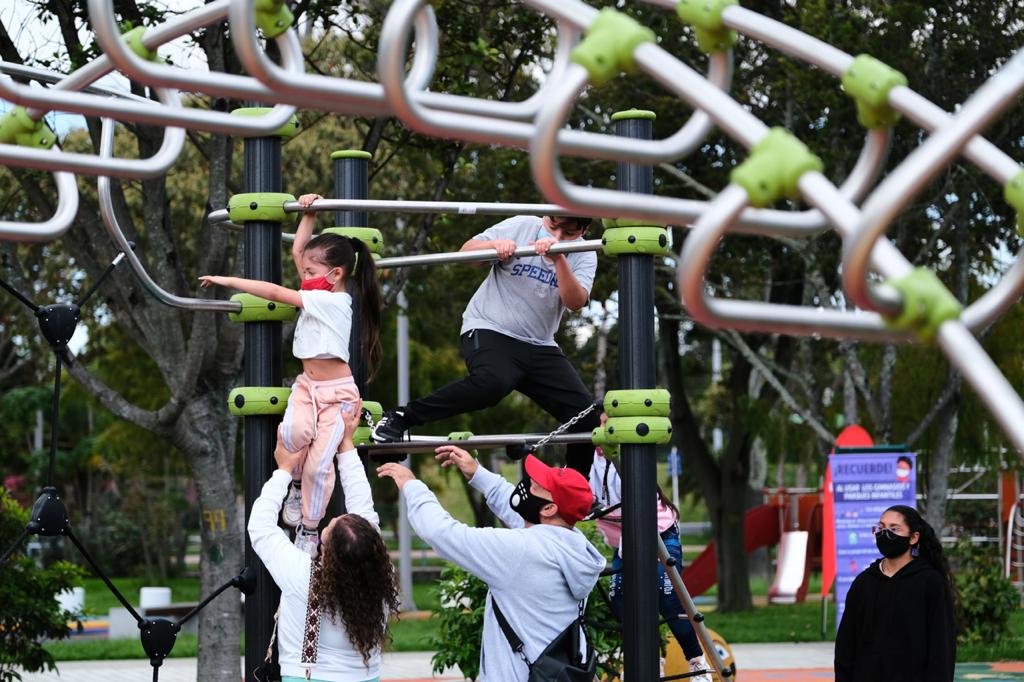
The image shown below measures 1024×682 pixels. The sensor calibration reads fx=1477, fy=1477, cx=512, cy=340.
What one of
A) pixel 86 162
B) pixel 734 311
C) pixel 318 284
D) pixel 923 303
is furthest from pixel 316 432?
pixel 923 303

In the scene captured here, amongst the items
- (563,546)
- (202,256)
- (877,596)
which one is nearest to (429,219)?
(202,256)

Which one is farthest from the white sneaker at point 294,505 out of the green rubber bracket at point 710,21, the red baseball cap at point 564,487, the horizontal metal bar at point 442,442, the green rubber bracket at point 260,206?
the green rubber bracket at point 710,21

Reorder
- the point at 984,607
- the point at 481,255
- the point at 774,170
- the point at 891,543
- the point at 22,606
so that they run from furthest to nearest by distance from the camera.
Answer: the point at 984,607, the point at 22,606, the point at 891,543, the point at 481,255, the point at 774,170

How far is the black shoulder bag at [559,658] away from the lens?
5023 millimetres

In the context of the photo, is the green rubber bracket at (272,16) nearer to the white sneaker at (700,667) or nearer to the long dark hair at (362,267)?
the long dark hair at (362,267)

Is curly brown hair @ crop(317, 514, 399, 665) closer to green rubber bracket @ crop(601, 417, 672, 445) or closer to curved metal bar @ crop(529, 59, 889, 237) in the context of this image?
green rubber bracket @ crop(601, 417, 672, 445)

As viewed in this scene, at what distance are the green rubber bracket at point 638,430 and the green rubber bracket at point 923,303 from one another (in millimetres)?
3703

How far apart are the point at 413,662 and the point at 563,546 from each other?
1175cm

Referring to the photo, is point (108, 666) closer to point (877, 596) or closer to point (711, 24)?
point (877, 596)

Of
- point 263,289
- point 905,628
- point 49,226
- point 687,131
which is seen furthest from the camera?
point 905,628

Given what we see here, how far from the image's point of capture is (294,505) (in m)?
5.53

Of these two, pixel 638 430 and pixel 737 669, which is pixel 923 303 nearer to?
pixel 638 430

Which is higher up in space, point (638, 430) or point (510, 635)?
point (638, 430)

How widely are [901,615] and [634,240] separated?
2110 millimetres
